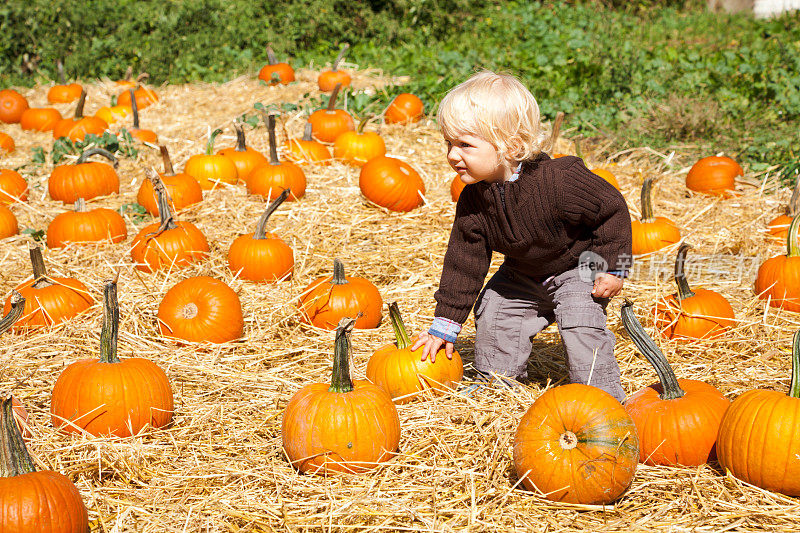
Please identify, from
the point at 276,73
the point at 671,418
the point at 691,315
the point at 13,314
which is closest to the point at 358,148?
the point at 691,315

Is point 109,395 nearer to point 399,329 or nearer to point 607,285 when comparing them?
point 399,329

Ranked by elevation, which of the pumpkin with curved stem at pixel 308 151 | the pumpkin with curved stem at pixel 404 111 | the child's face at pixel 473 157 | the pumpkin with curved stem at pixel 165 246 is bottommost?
the pumpkin with curved stem at pixel 165 246

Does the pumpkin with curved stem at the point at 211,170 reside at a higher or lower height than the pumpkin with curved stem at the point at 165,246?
higher

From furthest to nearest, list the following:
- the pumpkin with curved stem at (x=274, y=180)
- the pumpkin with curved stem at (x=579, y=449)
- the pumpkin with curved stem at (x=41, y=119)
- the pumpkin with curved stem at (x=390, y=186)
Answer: the pumpkin with curved stem at (x=41, y=119)
the pumpkin with curved stem at (x=274, y=180)
the pumpkin with curved stem at (x=390, y=186)
the pumpkin with curved stem at (x=579, y=449)

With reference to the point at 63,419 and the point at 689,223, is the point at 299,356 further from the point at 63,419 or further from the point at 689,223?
the point at 689,223

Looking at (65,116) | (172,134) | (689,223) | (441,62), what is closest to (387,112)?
(441,62)

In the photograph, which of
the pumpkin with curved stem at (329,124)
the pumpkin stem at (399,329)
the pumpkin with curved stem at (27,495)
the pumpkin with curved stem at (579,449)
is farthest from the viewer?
the pumpkin with curved stem at (329,124)

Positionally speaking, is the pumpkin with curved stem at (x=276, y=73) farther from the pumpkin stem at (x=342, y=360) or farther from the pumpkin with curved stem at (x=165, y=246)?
the pumpkin stem at (x=342, y=360)

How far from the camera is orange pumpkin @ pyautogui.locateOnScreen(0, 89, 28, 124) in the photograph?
417 inches

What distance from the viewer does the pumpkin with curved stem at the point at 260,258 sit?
5336mm

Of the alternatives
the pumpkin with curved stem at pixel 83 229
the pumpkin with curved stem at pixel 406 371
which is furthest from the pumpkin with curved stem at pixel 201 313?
the pumpkin with curved stem at pixel 83 229

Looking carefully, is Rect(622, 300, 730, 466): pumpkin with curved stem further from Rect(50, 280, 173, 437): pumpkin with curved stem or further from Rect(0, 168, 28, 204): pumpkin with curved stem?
Rect(0, 168, 28, 204): pumpkin with curved stem

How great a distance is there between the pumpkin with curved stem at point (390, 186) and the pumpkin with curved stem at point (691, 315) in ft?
8.59

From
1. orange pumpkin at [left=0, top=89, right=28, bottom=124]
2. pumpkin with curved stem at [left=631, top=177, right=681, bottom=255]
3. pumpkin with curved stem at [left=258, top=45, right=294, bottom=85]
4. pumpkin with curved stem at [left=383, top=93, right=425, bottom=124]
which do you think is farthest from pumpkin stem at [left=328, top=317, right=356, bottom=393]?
orange pumpkin at [left=0, top=89, right=28, bottom=124]
